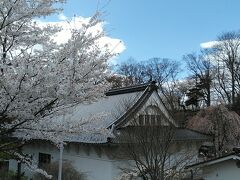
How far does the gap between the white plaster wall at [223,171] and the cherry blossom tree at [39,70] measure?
36.4 ft

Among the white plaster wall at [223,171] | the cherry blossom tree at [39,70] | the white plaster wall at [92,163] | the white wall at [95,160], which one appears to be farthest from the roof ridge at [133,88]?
the cherry blossom tree at [39,70]

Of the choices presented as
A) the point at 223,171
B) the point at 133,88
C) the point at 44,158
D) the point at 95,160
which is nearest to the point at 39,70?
the point at 95,160

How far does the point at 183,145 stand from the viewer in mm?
15836

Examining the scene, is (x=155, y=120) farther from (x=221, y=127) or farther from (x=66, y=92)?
(x=221, y=127)

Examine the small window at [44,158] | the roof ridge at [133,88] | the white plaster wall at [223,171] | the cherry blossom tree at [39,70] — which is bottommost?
the white plaster wall at [223,171]

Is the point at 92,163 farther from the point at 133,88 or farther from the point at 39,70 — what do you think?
the point at 39,70

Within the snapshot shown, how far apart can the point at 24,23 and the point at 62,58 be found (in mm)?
769

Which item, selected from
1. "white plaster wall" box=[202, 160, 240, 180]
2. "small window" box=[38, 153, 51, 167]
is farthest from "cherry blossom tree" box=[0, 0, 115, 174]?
"small window" box=[38, 153, 51, 167]

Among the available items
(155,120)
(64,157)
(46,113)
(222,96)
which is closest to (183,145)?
(155,120)

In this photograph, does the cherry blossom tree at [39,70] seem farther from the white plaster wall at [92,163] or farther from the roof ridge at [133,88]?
the roof ridge at [133,88]

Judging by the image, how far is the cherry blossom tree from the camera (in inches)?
154

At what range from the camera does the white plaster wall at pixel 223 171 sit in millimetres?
14430

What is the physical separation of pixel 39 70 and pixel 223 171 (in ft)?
41.0

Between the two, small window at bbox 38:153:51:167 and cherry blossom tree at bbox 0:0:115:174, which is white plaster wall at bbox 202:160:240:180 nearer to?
small window at bbox 38:153:51:167
